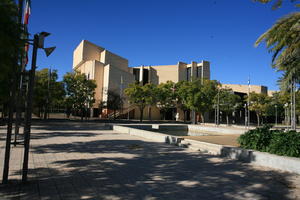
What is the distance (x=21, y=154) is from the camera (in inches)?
322

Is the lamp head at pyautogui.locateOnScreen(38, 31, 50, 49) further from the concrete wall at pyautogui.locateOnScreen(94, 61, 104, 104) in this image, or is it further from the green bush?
the concrete wall at pyautogui.locateOnScreen(94, 61, 104, 104)

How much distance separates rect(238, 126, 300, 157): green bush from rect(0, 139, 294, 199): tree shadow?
3.90 feet

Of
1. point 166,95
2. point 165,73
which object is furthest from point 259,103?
point 165,73

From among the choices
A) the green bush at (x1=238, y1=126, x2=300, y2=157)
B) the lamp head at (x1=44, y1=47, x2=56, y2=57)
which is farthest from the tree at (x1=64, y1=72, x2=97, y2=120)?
the lamp head at (x1=44, y1=47, x2=56, y2=57)

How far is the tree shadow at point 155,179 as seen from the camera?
181 inches

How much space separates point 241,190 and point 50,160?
242 inches

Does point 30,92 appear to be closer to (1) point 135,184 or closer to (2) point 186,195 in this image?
(1) point 135,184

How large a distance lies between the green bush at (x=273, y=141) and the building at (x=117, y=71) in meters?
36.4

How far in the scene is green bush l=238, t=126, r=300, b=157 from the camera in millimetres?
7207

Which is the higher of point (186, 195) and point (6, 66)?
point (6, 66)

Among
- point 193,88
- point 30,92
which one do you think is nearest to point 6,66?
point 30,92

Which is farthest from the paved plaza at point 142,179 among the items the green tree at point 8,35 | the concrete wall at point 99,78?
the concrete wall at point 99,78

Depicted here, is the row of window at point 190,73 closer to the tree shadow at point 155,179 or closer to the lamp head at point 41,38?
the tree shadow at point 155,179

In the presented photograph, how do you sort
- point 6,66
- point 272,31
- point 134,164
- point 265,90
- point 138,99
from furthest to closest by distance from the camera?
point 265,90, point 138,99, point 272,31, point 134,164, point 6,66
